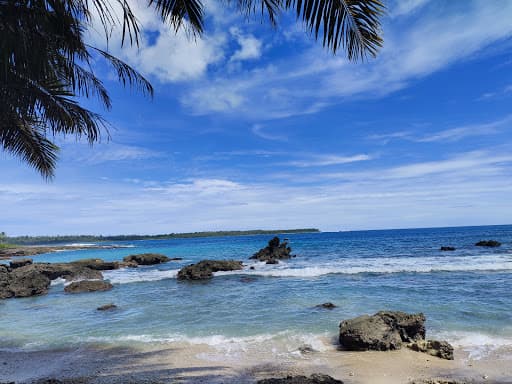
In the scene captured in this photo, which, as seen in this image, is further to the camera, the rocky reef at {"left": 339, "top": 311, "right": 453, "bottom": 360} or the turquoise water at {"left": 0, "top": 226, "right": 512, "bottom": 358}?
the turquoise water at {"left": 0, "top": 226, "right": 512, "bottom": 358}

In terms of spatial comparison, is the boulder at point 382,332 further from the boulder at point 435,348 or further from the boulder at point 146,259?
the boulder at point 146,259

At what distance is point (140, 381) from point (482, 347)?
7473 millimetres

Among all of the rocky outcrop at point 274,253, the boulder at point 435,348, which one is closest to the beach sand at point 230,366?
the boulder at point 435,348

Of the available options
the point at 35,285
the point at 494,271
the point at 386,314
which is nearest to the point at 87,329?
the point at 386,314

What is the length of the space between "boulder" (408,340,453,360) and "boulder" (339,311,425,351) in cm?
42

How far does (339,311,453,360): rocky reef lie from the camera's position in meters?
7.50

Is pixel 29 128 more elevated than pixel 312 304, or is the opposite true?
pixel 29 128

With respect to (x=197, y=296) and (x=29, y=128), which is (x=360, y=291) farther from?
(x=29, y=128)

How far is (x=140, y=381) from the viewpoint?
6078 millimetres

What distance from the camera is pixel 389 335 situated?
8.09 m

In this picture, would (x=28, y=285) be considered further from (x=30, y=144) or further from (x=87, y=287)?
(x=30, y=144)

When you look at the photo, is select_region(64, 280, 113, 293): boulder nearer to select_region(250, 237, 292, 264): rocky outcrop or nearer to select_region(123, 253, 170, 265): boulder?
select_region(123, 253, 170, 265): boulder

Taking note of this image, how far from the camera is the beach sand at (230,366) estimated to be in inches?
247

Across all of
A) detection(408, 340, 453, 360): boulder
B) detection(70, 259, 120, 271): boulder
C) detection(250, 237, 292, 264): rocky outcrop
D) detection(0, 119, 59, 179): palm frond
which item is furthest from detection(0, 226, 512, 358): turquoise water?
detection(250, 237, 292, 264): rocky outcrop
